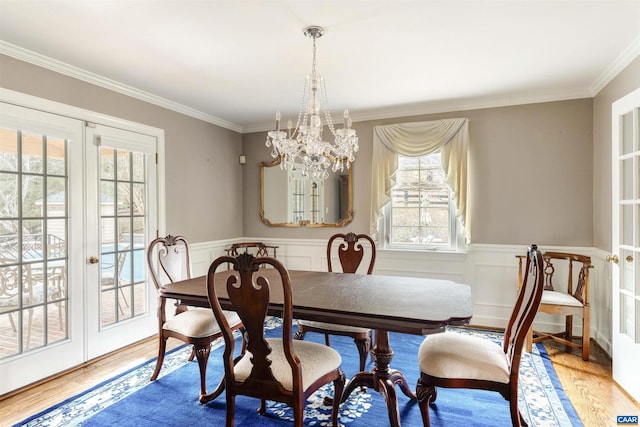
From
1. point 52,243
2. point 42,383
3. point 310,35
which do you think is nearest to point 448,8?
point 310,35

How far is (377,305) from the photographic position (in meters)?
1.94

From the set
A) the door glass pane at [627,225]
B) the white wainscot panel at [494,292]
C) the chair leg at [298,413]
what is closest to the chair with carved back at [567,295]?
the white wainscot panel at [494,292]

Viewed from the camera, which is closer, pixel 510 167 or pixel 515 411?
pixel 515 411

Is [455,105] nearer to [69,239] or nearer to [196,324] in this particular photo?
[196,324]

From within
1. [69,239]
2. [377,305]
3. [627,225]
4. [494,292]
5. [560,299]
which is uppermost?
[627,225]

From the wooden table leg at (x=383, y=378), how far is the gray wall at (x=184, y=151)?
8.62 feet

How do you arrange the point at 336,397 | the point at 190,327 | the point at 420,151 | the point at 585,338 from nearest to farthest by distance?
the point at 336,397 < the point at 190,327 < the point at 585,338 < the point at 420,151

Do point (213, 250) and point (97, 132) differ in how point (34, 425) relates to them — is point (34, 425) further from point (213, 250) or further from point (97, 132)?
point (213, 250)

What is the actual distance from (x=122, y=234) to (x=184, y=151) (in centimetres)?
118

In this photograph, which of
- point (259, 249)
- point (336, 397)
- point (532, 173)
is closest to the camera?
point (336, 397)

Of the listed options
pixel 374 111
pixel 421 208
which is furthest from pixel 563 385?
pixel 374 111

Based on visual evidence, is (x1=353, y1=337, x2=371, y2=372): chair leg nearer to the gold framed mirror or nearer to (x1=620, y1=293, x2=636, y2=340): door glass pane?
(x1=620, y1=293, x2=636, y2=340): door glass pane

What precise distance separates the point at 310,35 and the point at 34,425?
293cm

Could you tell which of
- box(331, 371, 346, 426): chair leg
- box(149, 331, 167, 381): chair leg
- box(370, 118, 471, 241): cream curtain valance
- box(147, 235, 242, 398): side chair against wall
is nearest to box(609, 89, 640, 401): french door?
box(370, 118, 471, 241): cream curtain valance
